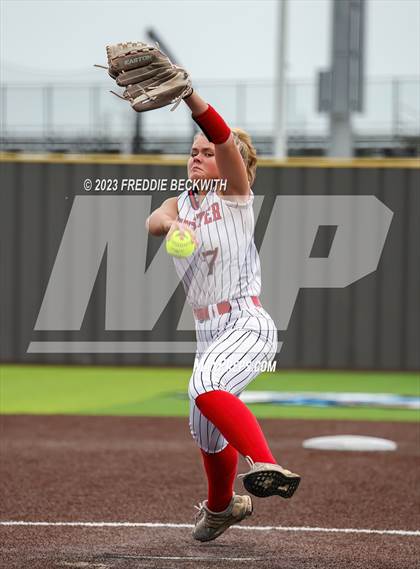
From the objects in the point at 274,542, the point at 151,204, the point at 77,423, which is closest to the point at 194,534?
the point at 274,542

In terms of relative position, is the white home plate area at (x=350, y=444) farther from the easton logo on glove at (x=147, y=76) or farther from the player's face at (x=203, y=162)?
the easton logo on glove at (x=147, y=76)

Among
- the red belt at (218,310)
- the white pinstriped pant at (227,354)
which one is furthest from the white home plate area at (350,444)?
the red belt at (218,310)

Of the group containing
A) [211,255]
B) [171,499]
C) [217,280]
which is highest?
[211,255]

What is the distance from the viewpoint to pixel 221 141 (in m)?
Answer: 4.33

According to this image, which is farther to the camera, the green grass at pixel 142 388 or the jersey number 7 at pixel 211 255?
the green grass at pixel 142 388

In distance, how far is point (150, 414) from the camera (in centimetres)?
973

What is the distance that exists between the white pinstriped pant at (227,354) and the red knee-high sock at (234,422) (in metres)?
0.05

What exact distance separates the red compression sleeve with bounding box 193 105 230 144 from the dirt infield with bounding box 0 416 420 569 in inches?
67.2

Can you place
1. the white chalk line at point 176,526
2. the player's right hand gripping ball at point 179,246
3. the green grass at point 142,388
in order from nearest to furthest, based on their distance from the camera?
1. the player's right hand gripping ball at point 179,246
2. the white chalk line at point 176,526
3. the green grass at point 142,388

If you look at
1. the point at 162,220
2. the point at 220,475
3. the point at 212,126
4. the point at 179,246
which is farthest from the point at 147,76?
the point at 220,475

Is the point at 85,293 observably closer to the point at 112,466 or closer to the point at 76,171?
the point at 76,171

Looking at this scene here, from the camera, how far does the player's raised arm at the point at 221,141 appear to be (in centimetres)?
431

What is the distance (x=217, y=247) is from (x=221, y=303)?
23cm

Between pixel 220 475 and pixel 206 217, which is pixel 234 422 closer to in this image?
pixel 220 475
